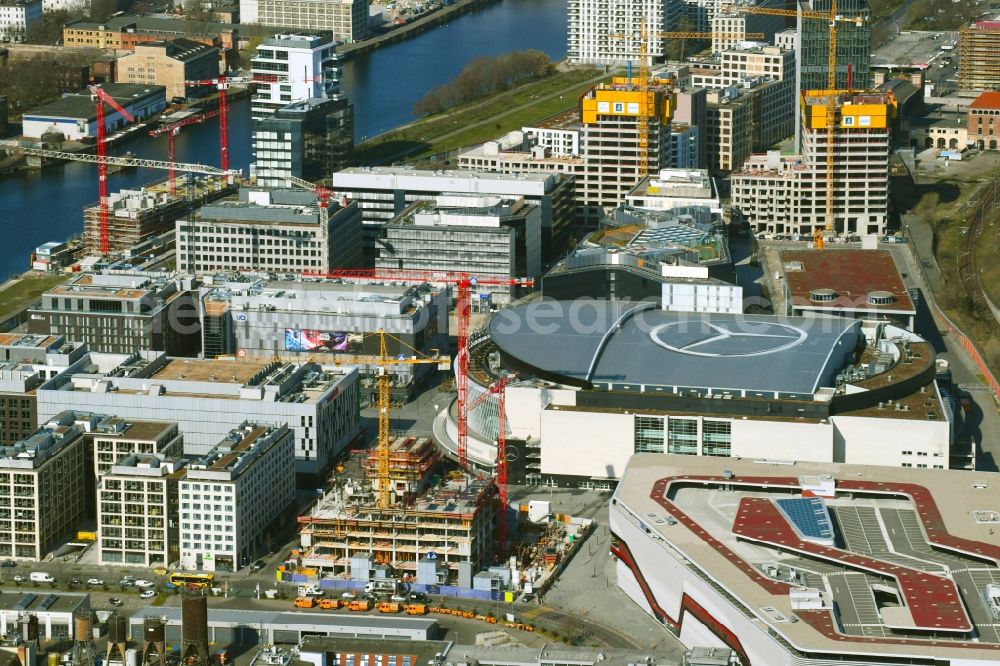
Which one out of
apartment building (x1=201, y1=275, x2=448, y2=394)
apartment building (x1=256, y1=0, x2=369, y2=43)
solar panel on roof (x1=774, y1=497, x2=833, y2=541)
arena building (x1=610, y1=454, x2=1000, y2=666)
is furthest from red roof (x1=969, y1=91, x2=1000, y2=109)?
solar panel on roof (x1=774, y1=497, x2=833, y2=541)

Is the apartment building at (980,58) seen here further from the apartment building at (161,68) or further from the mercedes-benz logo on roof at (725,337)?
the mercedes-benz logo on roof at (725,337)

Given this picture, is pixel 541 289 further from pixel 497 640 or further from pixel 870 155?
pixel 497 640

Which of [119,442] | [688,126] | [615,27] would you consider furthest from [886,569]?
[615,27]

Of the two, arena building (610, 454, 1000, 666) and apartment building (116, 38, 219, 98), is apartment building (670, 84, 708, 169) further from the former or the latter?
arena building (610, 454, 1000, 666)

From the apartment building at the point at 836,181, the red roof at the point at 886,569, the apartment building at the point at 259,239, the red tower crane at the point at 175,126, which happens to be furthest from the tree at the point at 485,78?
the red roof at the point at 886,569

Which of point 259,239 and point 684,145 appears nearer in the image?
point 259,239

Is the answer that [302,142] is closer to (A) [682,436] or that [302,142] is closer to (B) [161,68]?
(B) [161,68]
